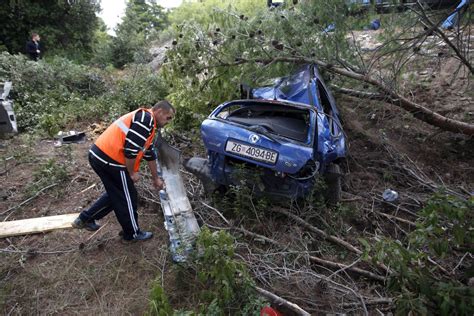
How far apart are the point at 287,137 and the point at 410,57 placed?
2409 millimetres

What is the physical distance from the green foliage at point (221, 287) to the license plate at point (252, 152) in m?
1.05

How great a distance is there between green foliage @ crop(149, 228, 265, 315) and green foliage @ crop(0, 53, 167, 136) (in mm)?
5904

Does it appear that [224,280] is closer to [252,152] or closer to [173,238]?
[173,238]

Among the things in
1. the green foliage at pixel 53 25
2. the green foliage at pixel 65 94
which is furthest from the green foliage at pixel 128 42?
the green foliage at pixel 65 94

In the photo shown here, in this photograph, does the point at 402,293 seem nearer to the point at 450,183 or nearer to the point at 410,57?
the point at 450,183

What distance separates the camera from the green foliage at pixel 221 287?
2568mm

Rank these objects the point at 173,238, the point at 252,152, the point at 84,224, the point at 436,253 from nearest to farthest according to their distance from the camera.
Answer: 1. the point at 436,253
2. the point at 173,238
3. the point at 252,152
4. the point at 84,224

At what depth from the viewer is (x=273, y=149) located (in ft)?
11.7

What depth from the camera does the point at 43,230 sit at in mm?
3953

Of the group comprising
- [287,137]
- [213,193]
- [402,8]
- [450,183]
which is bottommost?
[450,183]

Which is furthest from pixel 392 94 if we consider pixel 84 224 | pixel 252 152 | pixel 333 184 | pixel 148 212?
pixel 84 224

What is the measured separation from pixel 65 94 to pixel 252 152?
24.2 ft

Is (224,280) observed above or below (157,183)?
below

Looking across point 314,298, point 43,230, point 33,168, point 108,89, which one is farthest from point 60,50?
point 314,298
